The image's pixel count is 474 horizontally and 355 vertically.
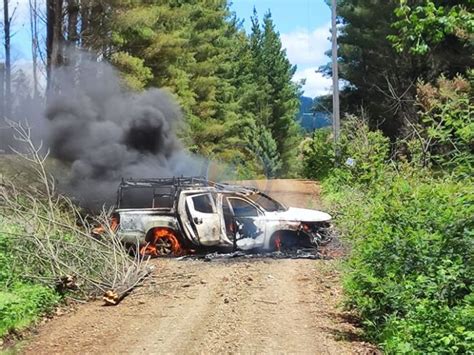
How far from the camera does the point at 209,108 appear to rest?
43312 mm

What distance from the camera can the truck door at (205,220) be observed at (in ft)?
50.0

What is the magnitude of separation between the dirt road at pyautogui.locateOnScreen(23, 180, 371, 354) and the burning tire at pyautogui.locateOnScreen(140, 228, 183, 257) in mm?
891

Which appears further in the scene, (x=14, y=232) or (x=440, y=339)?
(x=14, y=232)

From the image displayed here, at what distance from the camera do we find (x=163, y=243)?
50.9 ft

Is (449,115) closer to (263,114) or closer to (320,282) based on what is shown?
(320,282)

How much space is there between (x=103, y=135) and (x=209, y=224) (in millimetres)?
7178

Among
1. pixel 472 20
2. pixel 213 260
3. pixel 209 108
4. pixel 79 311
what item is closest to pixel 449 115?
pixel 472 20

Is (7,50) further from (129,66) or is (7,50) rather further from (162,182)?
(162,182)

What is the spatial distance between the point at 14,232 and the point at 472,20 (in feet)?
28.9

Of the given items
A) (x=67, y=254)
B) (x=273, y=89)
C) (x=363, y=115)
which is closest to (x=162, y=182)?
(x=67, y=254)

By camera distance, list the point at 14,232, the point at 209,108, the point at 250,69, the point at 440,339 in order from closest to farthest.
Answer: the point at 440,339 < the point at 14,232 < the point at 209,108 < the point at 250,69

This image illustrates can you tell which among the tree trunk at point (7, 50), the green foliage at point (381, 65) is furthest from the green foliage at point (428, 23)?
the tree trunk at point (7, 50)

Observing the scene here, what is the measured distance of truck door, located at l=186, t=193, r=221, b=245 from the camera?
15234mm

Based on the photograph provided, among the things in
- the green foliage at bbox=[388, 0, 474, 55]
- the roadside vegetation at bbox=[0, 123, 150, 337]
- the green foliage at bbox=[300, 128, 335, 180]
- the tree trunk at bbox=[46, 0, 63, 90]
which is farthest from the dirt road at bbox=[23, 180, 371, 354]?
the green foliage at bbox=[300, 128, 335, 180]
